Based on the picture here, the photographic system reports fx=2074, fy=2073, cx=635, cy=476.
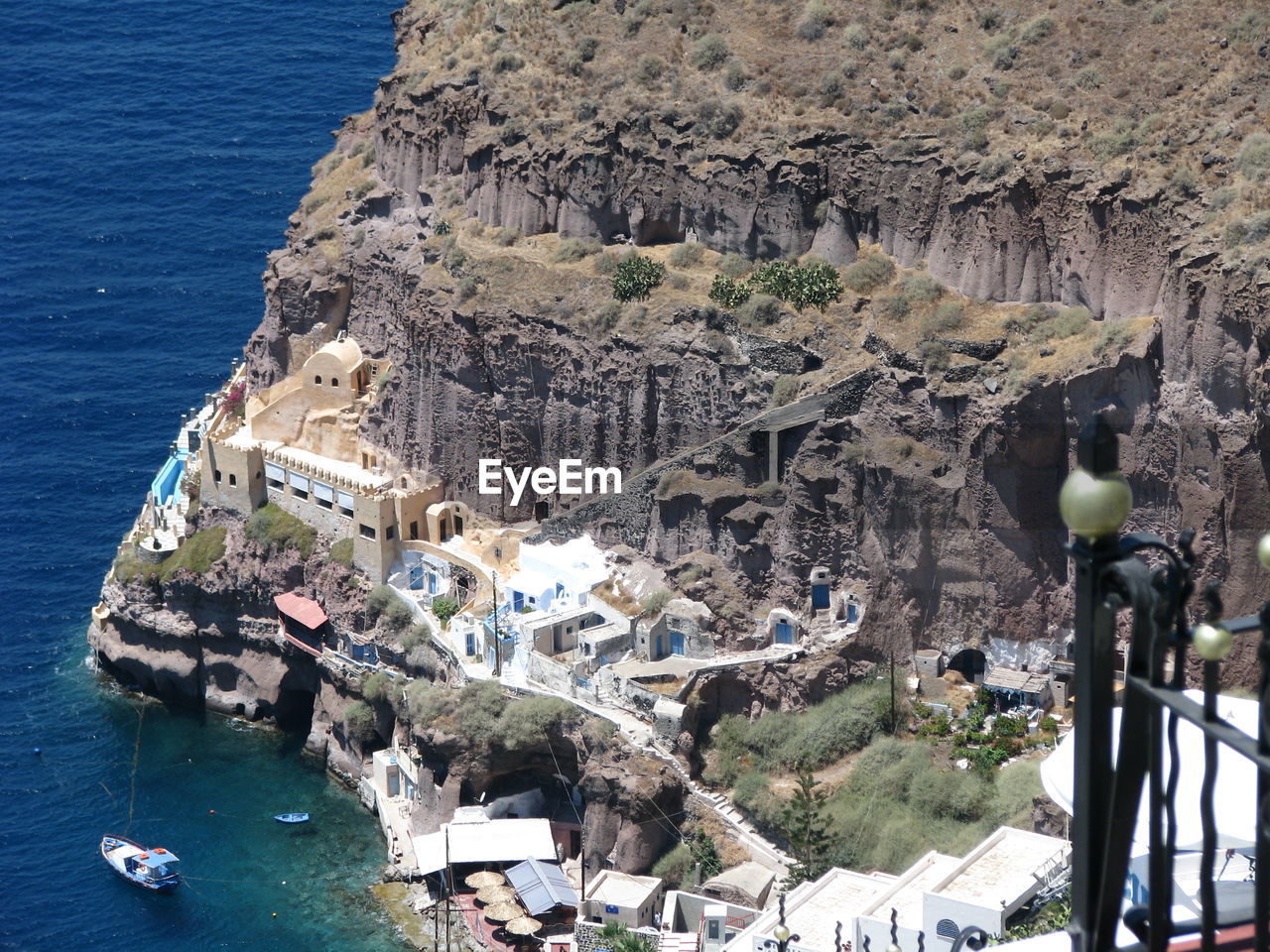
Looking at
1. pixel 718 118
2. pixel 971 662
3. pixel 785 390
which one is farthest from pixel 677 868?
pixel 718 118

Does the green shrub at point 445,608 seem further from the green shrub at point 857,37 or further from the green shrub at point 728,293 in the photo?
the green shrub at point 857,37

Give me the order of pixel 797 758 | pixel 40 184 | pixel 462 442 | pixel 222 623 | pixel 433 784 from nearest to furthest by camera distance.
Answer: pixel 797 758
pixel 433 784
pixel 462 442
pixel 222 623
pixel 40 184

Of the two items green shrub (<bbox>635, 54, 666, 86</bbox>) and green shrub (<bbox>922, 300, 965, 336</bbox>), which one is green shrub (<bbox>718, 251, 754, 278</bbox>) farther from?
green shrub (<bbox>635, 54, 666, 86</bbox>)

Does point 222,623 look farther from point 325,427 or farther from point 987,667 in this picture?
point 987,667

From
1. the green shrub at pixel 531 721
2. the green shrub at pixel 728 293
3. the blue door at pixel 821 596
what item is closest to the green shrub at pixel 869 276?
the green shrub at pixel 728 293

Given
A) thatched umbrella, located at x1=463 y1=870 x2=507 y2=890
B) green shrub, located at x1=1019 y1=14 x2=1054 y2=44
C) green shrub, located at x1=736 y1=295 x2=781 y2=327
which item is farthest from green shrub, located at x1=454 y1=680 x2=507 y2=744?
green shrub, located at x1=1019 y1=14 x2=1054 y2=44

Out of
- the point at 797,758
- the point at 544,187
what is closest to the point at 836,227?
the point at 544,187
